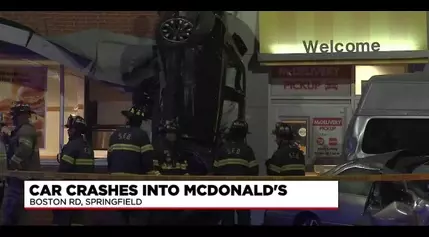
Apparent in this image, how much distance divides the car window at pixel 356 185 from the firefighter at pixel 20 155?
Result: 255cm

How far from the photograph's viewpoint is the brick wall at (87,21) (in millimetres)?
4652

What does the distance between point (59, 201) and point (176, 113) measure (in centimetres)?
125

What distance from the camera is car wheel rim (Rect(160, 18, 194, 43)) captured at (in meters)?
4.63

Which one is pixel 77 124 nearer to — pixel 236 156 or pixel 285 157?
pixel 236 156

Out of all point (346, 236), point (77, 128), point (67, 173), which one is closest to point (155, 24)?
point (77, 128)

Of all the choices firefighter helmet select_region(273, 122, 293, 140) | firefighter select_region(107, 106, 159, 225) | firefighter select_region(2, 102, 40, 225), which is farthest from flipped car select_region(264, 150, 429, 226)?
firefighter select_region(2, 102, 40, 225)

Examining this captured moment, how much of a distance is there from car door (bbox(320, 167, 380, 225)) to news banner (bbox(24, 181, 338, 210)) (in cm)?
6

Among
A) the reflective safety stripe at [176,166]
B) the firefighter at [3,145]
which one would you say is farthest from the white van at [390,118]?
the firefighter at [3,145]

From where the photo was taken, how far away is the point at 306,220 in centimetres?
470

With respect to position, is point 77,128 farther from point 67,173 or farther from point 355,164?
point 355,164

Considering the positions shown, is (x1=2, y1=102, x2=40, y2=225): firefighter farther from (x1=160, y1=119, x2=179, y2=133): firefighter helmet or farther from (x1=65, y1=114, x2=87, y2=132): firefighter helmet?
(x1=160, y1=119, x2=179, y2=133): firefighter helmet

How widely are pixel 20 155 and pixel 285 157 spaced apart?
223cm

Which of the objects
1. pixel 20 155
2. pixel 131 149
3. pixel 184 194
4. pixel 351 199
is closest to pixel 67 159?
pixel 20 155

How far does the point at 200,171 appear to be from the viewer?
4.62 meters
